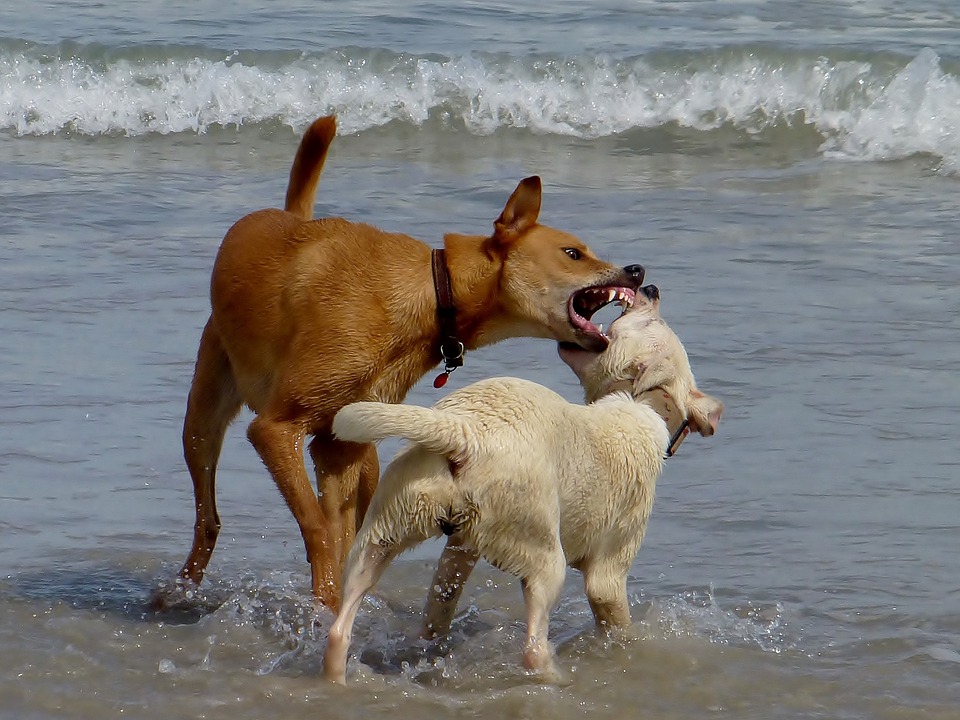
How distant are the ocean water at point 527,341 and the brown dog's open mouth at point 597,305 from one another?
70cm

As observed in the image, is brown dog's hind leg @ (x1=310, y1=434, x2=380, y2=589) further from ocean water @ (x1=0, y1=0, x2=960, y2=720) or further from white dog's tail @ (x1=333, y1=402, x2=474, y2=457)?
white dog's tail @ (x1=333, y1=402, x2=474, y2=457)

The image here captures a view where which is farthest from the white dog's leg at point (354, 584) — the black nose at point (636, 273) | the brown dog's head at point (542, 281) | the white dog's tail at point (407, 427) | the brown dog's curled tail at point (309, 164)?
the brown dog's curled tail at point (309, 164)

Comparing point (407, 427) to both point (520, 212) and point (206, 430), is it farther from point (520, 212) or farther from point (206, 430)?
point (206, 430)

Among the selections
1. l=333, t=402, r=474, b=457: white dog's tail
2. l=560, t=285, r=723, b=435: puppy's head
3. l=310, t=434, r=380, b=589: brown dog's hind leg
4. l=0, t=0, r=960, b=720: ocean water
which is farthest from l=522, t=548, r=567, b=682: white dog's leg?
l=310, t=434, r=380, b=589: brown dog's hind leg

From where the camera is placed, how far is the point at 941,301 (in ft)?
27.7

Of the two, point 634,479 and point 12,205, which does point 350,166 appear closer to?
point 12,205

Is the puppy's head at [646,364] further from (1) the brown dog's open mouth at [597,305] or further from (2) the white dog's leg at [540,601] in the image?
(2) the white dog's leg at [540,601]

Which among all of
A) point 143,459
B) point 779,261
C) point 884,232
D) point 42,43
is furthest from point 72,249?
point 42,43

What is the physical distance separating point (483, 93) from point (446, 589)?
9.95 metres

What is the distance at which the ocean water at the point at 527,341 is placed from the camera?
490 cm

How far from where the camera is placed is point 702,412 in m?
5.15

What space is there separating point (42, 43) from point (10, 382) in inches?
370

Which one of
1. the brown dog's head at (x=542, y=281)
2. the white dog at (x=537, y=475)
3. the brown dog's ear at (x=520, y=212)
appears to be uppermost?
the brown dog's ear at (x=520, y=212)

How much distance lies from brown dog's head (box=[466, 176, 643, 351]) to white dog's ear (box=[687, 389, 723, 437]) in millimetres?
367
